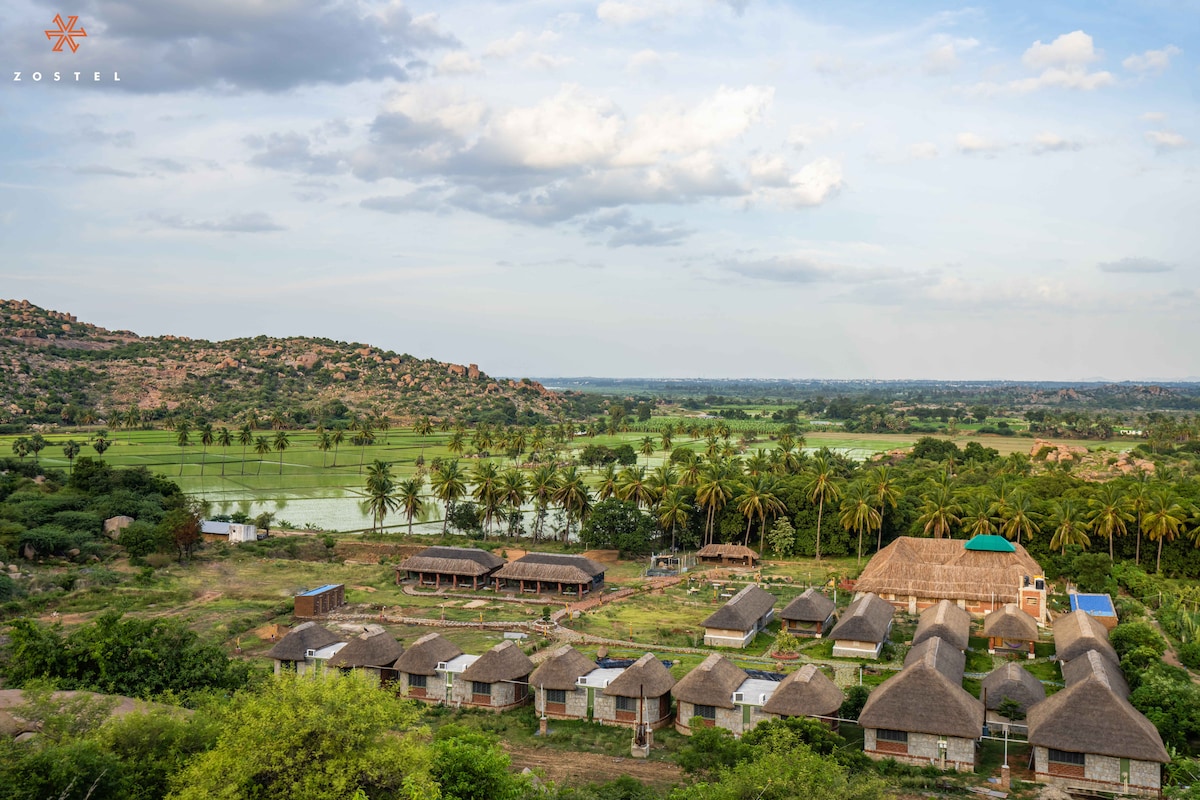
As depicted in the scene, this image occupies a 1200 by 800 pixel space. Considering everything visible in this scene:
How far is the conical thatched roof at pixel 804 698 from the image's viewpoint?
26594mm

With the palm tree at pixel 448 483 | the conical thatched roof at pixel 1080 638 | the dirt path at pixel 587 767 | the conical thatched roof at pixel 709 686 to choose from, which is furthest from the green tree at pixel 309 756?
the palm tree at pixel 448 483

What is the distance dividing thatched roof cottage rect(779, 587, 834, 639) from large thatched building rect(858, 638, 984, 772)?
11827 mm

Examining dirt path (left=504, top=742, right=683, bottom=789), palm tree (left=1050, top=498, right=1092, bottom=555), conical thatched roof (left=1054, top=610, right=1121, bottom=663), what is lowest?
dirt path (left=504, top=742, right=683, bottom=789)

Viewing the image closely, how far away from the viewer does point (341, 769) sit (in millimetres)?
16922

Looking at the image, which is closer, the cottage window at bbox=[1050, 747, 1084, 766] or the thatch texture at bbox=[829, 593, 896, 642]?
the cottage window at bbox=[1050, 747, 1084, 766]

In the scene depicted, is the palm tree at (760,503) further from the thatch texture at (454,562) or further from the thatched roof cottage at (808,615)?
the thatch texture at (454,562)

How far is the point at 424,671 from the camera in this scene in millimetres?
30953

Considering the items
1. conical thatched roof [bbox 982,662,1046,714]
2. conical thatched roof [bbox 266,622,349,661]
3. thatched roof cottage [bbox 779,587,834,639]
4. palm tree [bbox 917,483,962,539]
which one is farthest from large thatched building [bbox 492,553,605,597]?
conical thatched roof [bbox 982,662,1046,714]

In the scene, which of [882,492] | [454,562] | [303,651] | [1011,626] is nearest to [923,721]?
[1011,626]

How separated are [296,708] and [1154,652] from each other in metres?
28.4

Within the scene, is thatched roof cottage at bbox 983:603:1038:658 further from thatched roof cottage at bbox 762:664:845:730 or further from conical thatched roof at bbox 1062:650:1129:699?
thatched roof cottage at bbox 762:664:845:730

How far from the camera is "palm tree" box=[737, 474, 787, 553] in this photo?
55750 millimetres

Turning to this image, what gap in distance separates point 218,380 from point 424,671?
361 ft

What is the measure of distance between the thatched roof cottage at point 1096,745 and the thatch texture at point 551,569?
2421 centimetres
